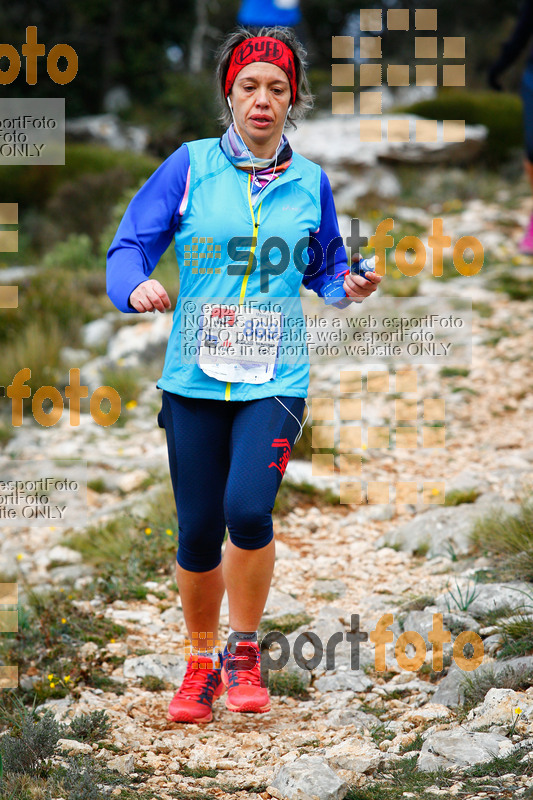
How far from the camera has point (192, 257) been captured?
2479 millimetres

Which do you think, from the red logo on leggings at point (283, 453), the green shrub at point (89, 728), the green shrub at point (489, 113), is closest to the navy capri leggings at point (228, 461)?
the red logo on leggings at point (283, 453)

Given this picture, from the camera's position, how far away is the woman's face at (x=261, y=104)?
2.47 m

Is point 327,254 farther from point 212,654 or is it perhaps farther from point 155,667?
point 155,667

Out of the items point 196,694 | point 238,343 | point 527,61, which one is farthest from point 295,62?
point 527,61

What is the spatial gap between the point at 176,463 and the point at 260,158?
0.95 metres

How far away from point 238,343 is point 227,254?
26cm

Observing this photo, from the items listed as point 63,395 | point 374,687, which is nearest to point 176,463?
point 374,687

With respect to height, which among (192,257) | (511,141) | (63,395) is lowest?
(63,395)

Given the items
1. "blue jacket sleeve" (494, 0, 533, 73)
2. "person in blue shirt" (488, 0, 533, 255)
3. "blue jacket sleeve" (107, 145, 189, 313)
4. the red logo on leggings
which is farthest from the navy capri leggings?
"blue jacket sleeve" (494, 0, 533, 73)

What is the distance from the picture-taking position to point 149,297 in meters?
2.31

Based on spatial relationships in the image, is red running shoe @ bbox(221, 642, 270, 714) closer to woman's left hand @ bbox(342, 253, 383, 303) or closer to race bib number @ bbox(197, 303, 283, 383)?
race bib number @ bbox(197, 303, 283, 383)

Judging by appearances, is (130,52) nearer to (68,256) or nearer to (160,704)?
(68,256)

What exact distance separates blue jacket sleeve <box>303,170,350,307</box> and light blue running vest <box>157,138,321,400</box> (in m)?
0.10

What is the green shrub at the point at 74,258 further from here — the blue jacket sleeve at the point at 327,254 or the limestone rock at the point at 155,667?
the blue jacket sleeve at the point at 327,254
